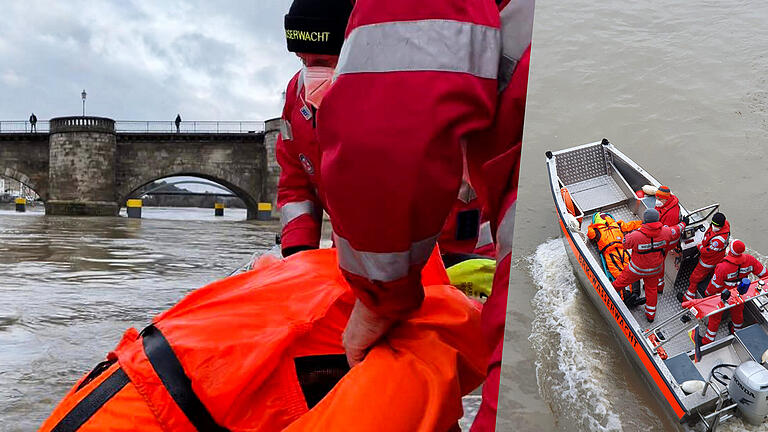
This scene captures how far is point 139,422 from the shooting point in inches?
49.2

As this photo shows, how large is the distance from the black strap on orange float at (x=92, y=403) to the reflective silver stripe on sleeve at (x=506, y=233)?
90 centimetres

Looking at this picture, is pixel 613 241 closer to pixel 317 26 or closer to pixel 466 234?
pixel 317 26

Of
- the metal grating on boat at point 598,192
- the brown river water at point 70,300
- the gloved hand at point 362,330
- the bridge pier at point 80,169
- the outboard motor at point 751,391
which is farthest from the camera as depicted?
the bridge pier at point 80,169

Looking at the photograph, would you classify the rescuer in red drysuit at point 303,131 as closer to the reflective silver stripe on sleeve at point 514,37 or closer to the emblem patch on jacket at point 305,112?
the emblem patch on jacket at point 305,112

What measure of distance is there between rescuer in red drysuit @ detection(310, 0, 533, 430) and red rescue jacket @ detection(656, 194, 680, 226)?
1.09ft

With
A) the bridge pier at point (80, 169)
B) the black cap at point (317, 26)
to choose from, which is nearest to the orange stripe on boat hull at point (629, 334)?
the black cap at point (317, 26)

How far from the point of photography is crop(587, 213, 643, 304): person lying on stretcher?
546mm

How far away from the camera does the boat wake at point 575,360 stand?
502 millimetres

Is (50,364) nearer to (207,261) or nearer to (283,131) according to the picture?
(283,131)

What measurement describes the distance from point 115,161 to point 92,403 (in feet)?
85.5

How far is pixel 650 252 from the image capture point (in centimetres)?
52

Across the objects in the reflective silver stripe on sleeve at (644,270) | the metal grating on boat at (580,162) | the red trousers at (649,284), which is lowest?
the red trousers at (649,284)

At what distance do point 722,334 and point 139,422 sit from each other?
1164mm

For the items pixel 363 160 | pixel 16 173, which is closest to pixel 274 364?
pixel 363 160
